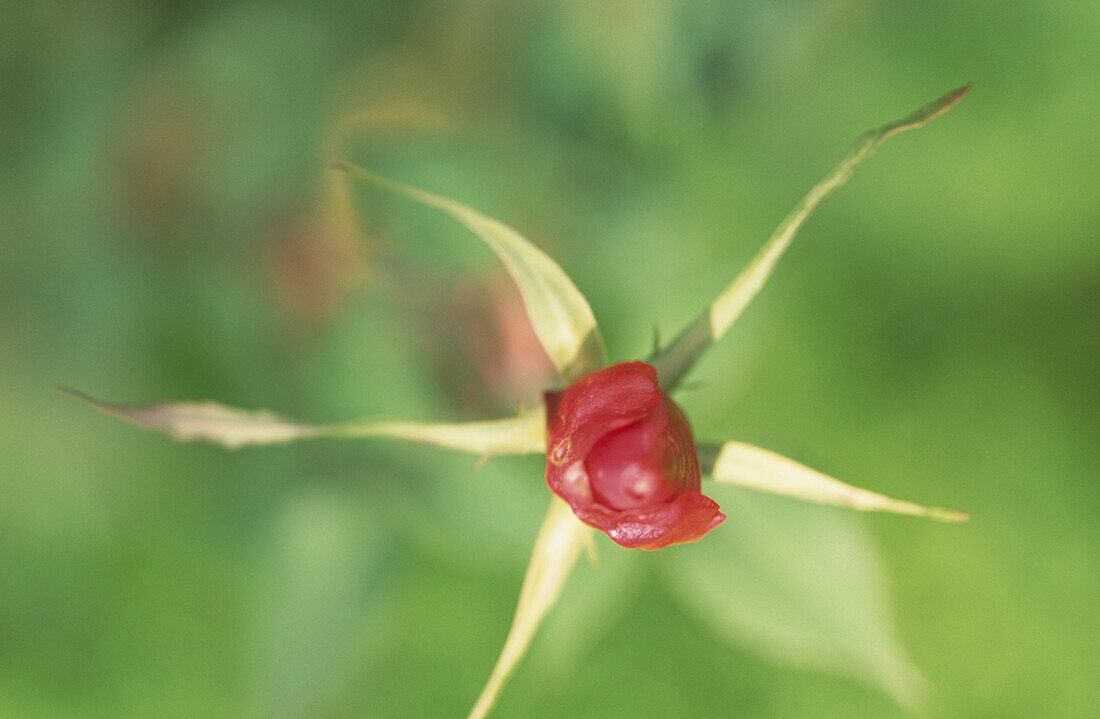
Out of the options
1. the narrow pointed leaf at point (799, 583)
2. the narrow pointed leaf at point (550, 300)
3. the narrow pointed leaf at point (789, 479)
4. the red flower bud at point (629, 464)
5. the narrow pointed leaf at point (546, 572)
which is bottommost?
the narrow pointed leaf at point (799, 583)

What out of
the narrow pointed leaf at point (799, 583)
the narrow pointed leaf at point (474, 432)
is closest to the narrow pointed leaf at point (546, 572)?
the narrow pointed leaf at point (474, 432)

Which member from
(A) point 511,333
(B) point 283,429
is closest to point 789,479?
(B) point 283,429

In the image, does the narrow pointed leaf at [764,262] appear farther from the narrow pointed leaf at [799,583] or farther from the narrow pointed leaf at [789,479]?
the narrow pointed leaf at [799,583]

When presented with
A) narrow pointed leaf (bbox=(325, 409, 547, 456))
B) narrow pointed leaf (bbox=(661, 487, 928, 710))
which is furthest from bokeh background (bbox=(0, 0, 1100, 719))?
narrow pointed leaf (bbox=(325, 409, 547, 456))

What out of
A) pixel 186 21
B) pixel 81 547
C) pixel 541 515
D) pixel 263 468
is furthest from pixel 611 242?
pixel 81 547

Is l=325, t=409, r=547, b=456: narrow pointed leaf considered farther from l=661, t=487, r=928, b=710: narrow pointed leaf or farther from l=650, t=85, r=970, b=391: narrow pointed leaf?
l=661, t=487, r=928, b=710: narrow pointed leaf

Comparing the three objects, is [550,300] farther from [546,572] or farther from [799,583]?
[799,583]
